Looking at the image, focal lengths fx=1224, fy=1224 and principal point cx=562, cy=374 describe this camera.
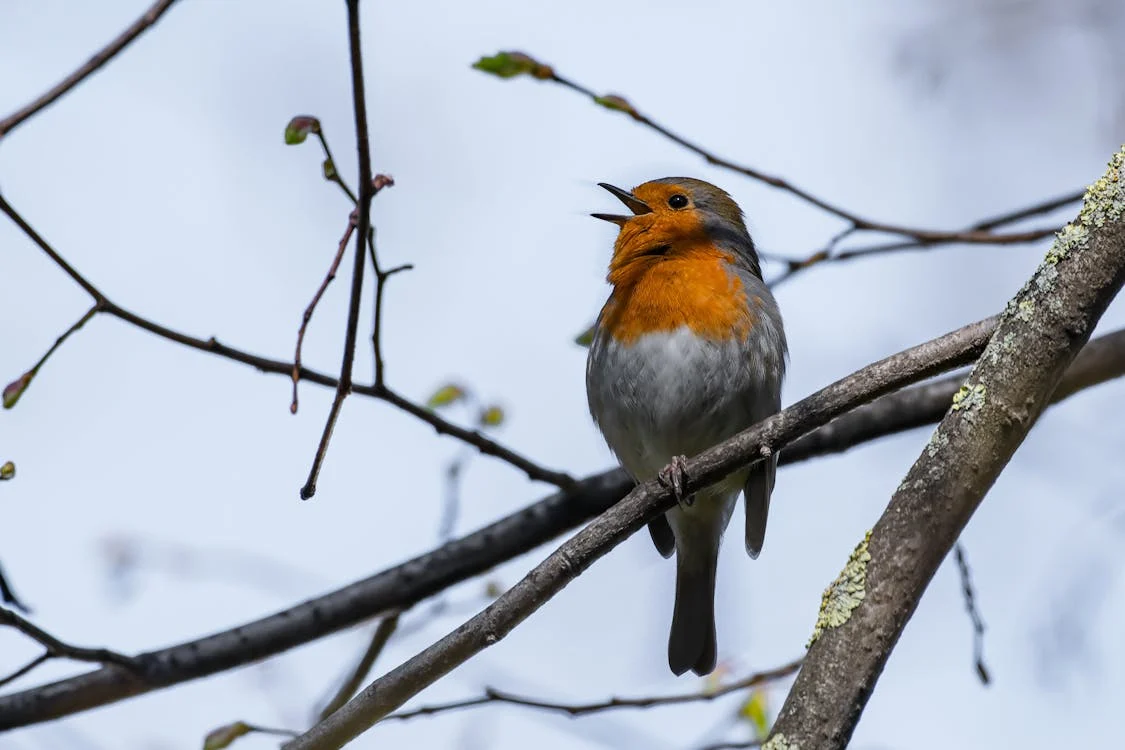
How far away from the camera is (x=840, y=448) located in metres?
5.49

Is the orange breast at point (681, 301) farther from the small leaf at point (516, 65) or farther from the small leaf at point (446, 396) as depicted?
the small leaf at point (516, 65)

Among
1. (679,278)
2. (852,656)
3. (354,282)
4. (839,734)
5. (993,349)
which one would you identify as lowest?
(839,734)

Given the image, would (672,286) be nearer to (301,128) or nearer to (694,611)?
(694,611)

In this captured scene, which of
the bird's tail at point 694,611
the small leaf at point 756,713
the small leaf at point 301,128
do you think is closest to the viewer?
the small leaf at point 301,128

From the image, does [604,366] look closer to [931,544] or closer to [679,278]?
[679,278]

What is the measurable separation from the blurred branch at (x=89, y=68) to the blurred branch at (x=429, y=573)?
2964 mm

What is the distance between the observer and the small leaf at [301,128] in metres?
3.26

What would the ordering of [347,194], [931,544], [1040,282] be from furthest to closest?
1. [347,194]
2. [1040,282]
3. [931,544]

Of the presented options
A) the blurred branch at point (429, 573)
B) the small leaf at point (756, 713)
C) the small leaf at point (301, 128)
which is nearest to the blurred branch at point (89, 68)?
the small leaf at point (301, 128)

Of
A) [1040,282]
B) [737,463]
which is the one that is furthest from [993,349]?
[737,463]

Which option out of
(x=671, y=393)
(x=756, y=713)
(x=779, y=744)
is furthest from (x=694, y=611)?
(x=779, y=744)

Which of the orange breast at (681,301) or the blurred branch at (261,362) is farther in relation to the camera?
the orange breast at (681,301)

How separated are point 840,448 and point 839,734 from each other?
3.29 meters

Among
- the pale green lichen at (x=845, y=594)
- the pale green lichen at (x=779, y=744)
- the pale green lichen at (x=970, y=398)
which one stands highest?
the pale green lichen at (x=970, y=398)
